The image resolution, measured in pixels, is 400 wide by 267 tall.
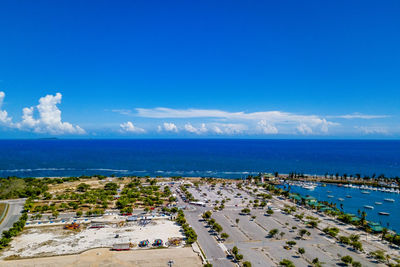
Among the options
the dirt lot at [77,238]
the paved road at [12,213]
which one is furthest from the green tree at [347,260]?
the paved road at [12,213]

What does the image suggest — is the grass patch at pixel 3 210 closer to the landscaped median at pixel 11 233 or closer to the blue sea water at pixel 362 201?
the landscaped median at pixel 11 233

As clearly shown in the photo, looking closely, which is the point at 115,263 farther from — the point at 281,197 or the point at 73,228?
the point at 281,197

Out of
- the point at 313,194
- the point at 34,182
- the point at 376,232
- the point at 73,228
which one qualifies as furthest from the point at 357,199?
the point at 34,182

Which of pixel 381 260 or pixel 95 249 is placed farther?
pixel 95 249

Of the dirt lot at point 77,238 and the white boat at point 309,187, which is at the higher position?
the dirt lot at point 77,238

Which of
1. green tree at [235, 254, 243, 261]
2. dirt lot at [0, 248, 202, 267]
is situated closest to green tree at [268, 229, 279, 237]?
green tree at [235, 254, 243, 261]

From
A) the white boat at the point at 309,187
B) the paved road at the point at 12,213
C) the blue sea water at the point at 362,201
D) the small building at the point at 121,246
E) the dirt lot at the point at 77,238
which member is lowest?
the blue sea water at the point at 362,201

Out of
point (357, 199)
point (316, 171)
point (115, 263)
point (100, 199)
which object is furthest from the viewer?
point (316, 171)

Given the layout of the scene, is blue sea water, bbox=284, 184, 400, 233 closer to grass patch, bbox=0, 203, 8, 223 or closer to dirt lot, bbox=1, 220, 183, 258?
dirt lot, bbox=1, 220, 183, 258
